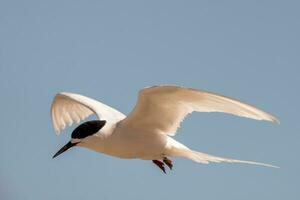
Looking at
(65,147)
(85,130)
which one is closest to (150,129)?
(85,130)

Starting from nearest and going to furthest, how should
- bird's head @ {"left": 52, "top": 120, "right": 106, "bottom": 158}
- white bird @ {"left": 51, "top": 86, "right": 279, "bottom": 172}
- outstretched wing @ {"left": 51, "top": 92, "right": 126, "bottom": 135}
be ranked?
white bird @ {"left": 51, "top": 86, "right": 279, "bottom": 172}
bird's head @ {"left": 52, "top": 120, "right": 106, "bottom": 158}
outstretched wing @ {"left": 51, "top": 92, "right": 126, "bottom": 135}

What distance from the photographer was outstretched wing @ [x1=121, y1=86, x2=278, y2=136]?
8.37 m

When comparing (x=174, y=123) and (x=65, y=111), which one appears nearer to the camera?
(x=174, y=123)

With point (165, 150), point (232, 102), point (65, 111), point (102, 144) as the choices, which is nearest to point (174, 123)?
point (165, 150)

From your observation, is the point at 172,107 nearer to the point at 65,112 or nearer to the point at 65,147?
the point at 65,147

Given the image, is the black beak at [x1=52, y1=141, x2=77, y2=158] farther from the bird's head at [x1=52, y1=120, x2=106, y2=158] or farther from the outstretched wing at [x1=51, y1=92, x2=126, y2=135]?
the outstretched wing at [x1=51, y1=92, x2=126, y2=135]

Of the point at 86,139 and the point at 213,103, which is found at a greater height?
the point at 213,103

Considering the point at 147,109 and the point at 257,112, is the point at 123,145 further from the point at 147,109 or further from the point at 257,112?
the point at 257,112

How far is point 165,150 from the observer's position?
982cm

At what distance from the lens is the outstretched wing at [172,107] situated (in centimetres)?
837

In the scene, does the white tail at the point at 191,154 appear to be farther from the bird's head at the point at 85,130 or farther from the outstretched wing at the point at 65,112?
the outstretched wing at the point at 65,112

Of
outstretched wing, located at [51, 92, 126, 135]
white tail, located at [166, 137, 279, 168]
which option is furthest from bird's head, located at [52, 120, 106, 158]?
outstretched wing, located at [51, 92, 126, 135]

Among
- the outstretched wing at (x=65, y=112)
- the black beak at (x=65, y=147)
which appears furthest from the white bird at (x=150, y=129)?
the outstretched wing at (x=65, y=112)

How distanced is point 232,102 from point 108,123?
200 cm
